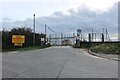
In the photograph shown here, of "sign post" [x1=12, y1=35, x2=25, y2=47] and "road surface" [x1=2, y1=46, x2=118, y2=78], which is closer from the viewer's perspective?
"road surface" [x1=2, y1=46, x2=118, y2=78]

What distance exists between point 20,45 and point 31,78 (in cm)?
5312

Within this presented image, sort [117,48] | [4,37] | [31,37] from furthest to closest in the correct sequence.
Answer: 1. [31,37]
2. [4,37]
3. [117,48]

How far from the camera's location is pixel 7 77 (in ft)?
42.4

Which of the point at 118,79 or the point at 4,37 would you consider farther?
the point at 4,37

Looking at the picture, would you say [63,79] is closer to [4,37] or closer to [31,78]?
[31,78]

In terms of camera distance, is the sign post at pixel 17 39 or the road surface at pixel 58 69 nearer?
the road surface at pixel 58 69

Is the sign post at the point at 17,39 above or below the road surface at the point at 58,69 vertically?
above

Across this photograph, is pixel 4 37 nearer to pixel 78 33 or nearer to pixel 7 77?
pixel 78 33

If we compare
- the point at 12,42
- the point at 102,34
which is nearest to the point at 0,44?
the point at 12,42

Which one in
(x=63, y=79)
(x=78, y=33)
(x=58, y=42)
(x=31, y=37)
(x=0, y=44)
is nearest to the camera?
(x=63, y=79)

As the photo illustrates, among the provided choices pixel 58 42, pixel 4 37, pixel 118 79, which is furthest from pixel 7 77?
pixel 58 42

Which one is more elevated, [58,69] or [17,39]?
[17,39]

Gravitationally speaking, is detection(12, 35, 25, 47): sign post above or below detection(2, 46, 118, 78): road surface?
above

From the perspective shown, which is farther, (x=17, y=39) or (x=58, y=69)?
(x=17, y=39)
